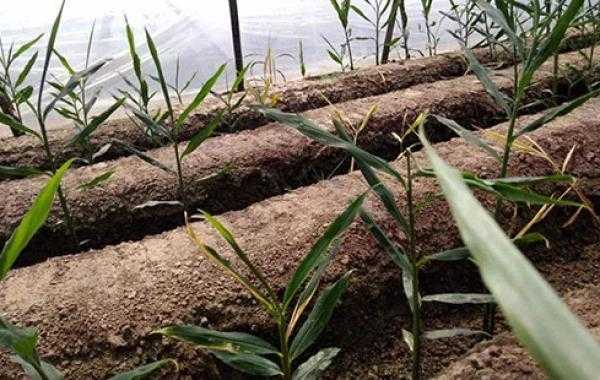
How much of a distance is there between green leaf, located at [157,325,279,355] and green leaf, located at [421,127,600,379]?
0.42 m

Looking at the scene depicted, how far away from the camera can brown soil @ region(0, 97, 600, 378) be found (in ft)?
2.64

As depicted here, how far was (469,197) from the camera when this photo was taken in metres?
0.16

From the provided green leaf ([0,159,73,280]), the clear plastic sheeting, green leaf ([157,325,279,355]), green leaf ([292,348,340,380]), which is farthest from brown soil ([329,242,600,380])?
the clear plastic sheeting

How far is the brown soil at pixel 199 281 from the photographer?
2.64 ft

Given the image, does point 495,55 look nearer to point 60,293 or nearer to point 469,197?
point 60,293

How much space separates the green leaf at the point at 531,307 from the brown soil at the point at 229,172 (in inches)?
37.3

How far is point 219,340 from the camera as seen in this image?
0.55 metres

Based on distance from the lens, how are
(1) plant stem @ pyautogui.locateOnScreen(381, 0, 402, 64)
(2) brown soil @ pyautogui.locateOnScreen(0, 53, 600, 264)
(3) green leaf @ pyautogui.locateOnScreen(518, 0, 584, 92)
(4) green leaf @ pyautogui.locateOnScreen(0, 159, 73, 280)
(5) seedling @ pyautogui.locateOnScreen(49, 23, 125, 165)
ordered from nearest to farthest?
(4) green leaf @ pyautogui.locateOnScreen(0, 159, 73, 280) → (3) green leaf @ pyautogui.locateOnScreen(518, 0, 584, 92) → (5) seedling @ pyautogui.locateOnScreen(49, 23, 125, 165) → (2) brown soil @ pyautogui.locateOnScreen(0, 53, 600, 264) → (1) plant stem @ pyautogui.locateOnScreen(381, 0, 402, 64)

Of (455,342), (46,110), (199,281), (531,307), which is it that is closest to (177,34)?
(46,110)

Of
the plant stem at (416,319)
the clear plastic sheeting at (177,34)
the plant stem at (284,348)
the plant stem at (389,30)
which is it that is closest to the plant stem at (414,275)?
the plant stem at (416,319)

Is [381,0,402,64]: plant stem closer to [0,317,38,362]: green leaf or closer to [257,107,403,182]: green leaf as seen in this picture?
[257,107,403,182]: green leaf

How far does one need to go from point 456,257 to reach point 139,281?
557 mm

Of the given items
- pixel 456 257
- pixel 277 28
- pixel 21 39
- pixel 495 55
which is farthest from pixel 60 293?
pixel 277 28

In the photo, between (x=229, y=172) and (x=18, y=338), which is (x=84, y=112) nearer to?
(x=229, y=172)
